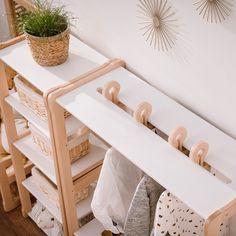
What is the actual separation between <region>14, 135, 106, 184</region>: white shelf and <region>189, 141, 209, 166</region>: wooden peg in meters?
0.83

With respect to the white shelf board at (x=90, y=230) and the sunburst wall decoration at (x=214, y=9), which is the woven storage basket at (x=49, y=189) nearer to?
the white shelf board at (x=90, y=230)

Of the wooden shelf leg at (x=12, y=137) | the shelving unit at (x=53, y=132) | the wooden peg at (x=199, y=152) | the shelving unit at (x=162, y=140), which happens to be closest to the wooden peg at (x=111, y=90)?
the shelving unit at (x=162, y=140)

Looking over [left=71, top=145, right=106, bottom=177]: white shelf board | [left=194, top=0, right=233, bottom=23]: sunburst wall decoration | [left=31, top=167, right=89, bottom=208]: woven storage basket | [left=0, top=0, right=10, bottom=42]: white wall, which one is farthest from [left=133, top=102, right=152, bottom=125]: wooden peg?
[left=0, top=0, right=10, bottom=42]: white wall

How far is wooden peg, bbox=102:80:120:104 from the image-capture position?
2.18 m

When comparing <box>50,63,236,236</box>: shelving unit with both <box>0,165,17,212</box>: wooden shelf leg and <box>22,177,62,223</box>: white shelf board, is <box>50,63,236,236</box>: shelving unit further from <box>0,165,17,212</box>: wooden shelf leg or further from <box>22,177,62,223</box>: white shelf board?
<box>0,165,17,212</box>: wooden shelf leg

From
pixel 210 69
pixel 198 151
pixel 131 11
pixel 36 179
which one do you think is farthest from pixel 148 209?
pixel 36 179

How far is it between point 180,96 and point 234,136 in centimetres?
28

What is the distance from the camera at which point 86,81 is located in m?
2.30

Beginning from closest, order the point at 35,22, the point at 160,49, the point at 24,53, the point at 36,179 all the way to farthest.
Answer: the point at 160,49 → the point at 35,22 → the point at 24,53 → the point at 36,179

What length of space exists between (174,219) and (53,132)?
642 millimetres

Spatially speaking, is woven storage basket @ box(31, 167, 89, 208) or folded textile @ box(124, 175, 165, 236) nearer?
folded textile @ box(124, 175, 165, 236)

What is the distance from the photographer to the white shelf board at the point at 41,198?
288 cm

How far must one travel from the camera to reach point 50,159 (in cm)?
275

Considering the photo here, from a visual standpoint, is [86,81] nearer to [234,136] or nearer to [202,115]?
[202,115]
